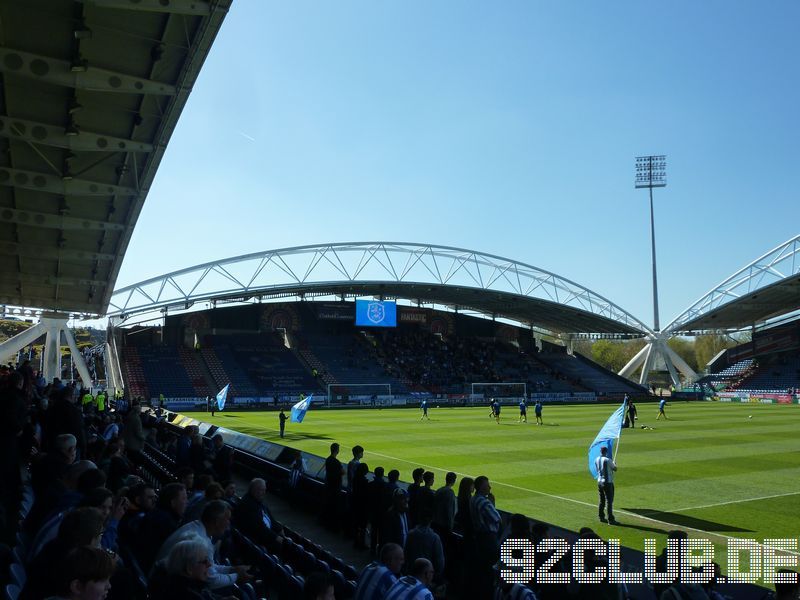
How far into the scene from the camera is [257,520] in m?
7.21

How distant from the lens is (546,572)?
623cm

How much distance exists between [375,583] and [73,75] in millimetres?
9552

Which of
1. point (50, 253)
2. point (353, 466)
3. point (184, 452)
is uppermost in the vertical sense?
point (50, 253)

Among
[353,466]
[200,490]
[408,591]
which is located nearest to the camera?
[408,591]

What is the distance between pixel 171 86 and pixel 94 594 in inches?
400

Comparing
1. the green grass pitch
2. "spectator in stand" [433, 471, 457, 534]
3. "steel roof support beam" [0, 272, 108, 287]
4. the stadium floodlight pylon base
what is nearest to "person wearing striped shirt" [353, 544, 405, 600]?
"spectator in stand" [433, 471, 457, 534]

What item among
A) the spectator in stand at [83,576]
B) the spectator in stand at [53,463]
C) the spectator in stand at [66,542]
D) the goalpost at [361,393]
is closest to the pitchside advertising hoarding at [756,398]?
the goalpost at [361,393]

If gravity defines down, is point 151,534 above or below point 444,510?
above

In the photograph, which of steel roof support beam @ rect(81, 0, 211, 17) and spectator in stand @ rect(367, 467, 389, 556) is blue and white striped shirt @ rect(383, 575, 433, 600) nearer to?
spectator in stand @ rect(367, 467, 389, 556)

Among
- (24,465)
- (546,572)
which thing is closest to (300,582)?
(546,572)

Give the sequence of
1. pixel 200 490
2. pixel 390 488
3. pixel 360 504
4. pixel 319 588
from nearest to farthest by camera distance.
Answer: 1. pixel 319 588
2. pixel 200 490
3. pixel 390 488
4. pixel 360 504

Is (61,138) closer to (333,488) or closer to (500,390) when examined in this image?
(333,488)

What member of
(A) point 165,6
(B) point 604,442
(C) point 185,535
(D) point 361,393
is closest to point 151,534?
(C) point 185,535

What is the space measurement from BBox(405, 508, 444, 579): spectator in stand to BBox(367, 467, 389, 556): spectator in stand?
3002 millimetres
